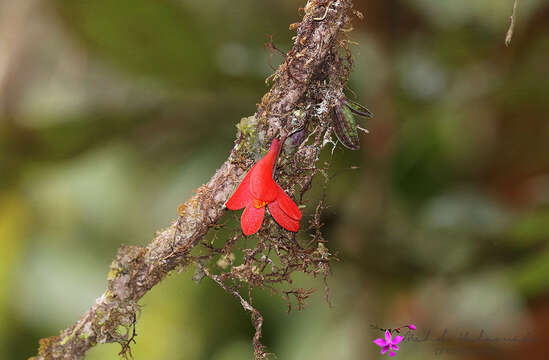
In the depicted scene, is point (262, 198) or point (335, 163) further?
point (335, 163)

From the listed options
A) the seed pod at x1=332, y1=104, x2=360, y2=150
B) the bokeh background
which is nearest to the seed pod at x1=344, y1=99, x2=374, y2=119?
the seed pod at x1=332, y1=104, x2=360, y2=150

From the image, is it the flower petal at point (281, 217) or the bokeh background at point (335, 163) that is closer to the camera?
the flower petal at point (281, 217)

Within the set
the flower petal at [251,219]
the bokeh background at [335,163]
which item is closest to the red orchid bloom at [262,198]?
the flower petal at [251,219]

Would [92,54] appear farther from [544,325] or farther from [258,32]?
[544,325]

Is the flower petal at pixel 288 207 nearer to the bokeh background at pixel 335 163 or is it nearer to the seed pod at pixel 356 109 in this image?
the seed pod at pixel 356 109

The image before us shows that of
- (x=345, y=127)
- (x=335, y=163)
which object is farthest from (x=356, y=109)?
(x=335, y=163)

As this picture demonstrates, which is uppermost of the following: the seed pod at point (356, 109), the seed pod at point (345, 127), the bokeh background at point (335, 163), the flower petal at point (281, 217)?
the bokeh background at point (335, 163)

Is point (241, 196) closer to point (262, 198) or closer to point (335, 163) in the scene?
point (262, 198)
